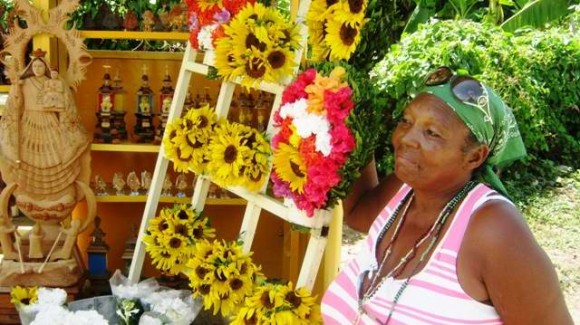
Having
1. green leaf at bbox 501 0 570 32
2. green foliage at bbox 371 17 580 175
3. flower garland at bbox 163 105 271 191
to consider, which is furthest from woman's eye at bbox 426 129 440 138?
green leaf at bbox 501 0 570 32

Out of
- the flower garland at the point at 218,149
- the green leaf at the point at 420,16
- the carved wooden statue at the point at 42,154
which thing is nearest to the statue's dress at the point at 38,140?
the carved wooden statue at the point at 42,154

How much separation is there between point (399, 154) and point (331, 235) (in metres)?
1.23

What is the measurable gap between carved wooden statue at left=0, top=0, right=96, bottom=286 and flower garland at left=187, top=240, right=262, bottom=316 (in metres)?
1.07

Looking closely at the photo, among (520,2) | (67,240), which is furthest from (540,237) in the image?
(67,240)

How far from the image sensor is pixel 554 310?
169cm

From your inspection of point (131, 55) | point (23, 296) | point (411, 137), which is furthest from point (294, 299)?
point (131, 55)

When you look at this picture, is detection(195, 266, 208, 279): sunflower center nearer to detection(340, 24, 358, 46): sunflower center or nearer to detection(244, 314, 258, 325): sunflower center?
detection(244, 314, 258, 325): sunflower center

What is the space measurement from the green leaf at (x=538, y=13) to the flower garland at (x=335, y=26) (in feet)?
19.2

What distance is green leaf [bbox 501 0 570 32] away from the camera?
768 cm

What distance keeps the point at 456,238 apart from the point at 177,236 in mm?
1558

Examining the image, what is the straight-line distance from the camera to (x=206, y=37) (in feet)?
10.1

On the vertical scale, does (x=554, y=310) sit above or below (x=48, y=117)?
→ above

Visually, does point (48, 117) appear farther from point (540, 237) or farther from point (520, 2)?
point (520, 2)

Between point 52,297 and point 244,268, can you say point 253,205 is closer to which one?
point 244,268
